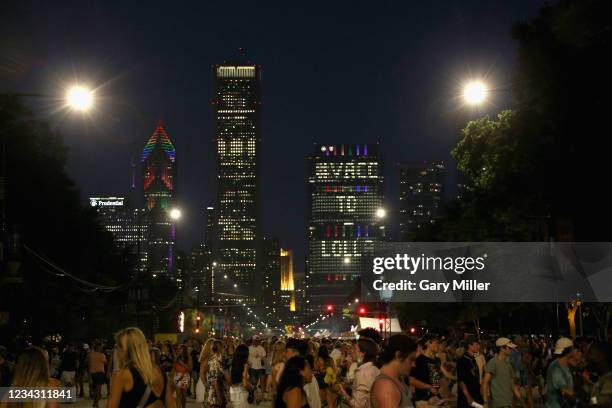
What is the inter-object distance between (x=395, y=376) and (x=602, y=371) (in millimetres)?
2363

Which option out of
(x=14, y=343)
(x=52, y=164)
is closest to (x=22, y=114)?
(x=52, y=164)

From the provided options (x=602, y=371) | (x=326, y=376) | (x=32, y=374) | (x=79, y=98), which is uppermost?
(x=79, y=98)

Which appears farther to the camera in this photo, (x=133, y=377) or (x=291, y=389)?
(x=291, y=389)

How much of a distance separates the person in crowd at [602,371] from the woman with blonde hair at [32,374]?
507 centimetres

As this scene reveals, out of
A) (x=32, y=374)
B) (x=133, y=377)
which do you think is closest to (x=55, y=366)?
(x=133, y=377)

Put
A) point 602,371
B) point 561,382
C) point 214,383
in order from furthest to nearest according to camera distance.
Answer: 1. point 214,383
2. point 561,382
3. point 602,371

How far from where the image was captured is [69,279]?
2530 inches

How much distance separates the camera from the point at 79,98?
23578mm

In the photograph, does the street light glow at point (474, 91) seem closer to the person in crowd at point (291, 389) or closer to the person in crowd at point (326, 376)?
the person in crowd at point (326, 376)

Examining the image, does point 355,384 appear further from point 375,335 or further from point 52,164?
point 52,164

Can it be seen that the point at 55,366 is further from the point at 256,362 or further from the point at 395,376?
the point at 395,376

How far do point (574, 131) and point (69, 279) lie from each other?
48181mm

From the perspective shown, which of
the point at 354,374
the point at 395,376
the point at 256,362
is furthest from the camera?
the point at 256,362

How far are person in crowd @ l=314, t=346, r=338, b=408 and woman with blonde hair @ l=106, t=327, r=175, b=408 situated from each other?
395 inches
